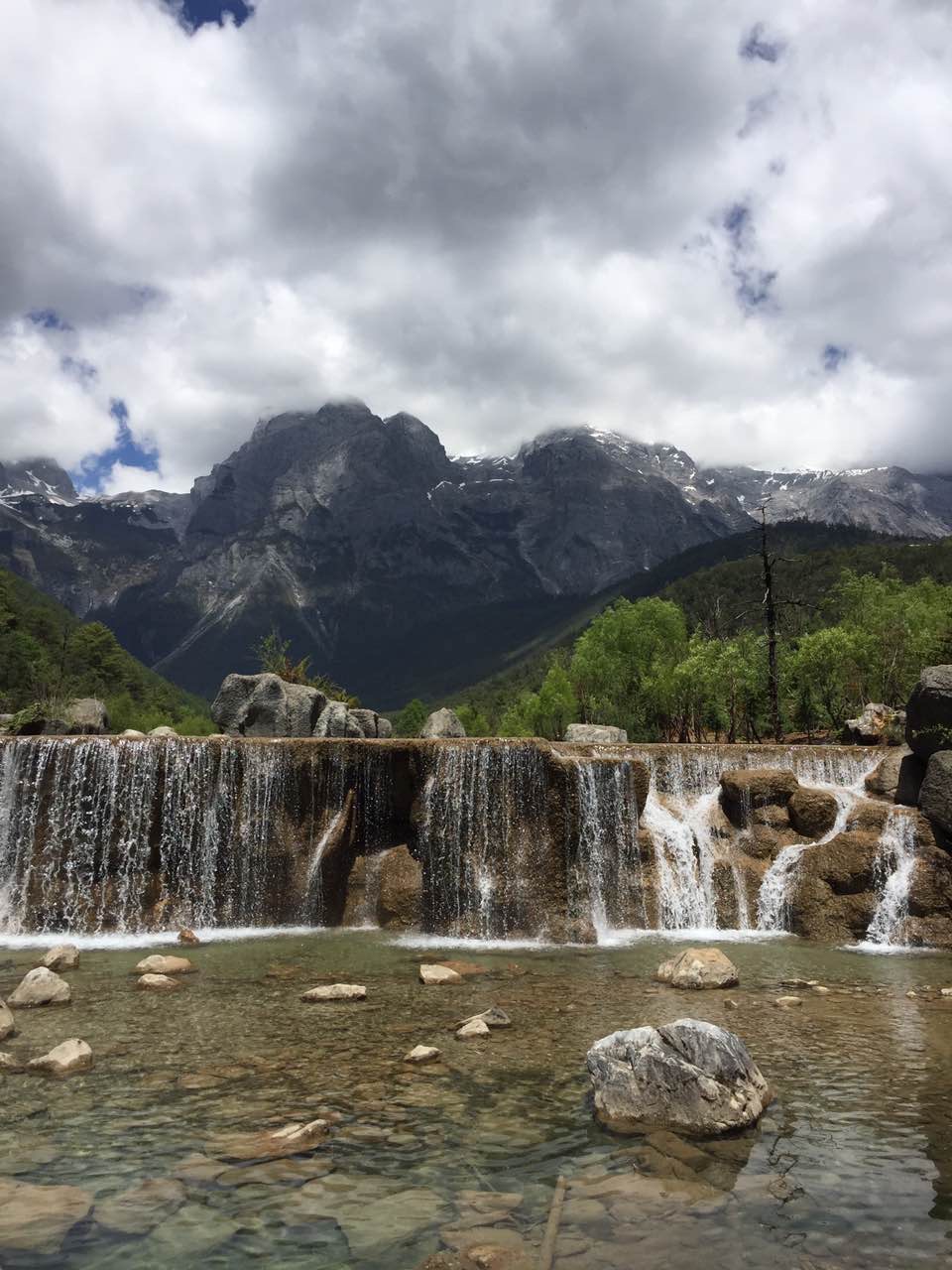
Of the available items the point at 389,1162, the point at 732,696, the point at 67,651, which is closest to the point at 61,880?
the point at 389,1162

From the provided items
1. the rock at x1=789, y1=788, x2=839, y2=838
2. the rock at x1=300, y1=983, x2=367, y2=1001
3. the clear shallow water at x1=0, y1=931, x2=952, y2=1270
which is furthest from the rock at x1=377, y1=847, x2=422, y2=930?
the rock at x1=789, y1=788, x2=839, y2=838

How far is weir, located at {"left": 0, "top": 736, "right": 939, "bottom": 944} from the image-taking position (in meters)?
24.8

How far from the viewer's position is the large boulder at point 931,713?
86.9 ft

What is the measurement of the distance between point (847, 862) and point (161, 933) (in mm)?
20246

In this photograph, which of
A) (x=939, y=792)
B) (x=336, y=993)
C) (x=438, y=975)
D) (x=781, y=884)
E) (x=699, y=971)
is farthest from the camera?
(x=781, y=884)

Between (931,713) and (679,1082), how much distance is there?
70.1 feet

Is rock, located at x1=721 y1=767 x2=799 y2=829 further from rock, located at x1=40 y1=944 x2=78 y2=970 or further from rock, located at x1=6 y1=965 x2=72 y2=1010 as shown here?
rock, located at x1=6 y1=965 x2=72 y2=1010

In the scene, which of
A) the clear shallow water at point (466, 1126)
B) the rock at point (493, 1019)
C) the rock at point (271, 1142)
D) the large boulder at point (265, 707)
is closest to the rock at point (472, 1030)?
the rock at point (493, 1019)

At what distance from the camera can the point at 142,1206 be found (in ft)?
25.2

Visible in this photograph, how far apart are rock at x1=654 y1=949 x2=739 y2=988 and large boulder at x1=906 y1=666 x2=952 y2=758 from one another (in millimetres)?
13345

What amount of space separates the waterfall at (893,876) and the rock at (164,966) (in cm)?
1847

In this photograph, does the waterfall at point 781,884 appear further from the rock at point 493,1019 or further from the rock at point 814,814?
the rock at point 493,1019

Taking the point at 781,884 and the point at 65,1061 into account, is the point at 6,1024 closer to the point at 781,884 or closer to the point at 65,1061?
the point at 65,1061

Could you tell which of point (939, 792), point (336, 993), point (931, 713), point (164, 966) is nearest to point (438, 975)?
point (336, 993)
